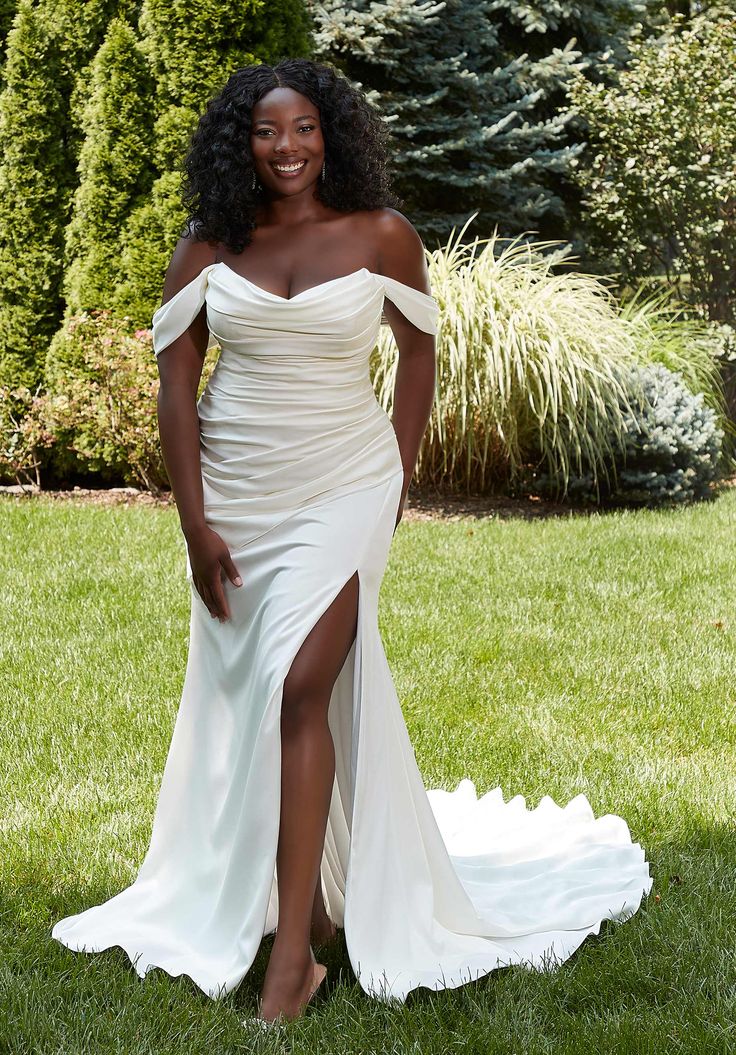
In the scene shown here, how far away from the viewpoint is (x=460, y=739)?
4.27m

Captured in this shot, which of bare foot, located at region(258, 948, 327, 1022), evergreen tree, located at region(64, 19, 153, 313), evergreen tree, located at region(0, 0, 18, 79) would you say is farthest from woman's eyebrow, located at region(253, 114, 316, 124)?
evergreen tree, located at region(0, 0, 18, 79)

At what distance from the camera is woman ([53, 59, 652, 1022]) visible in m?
2.62

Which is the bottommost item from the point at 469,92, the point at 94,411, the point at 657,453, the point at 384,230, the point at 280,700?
the point at 657,453

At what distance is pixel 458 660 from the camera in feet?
17.0

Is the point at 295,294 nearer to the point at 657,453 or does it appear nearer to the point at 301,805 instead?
the point at 301,805

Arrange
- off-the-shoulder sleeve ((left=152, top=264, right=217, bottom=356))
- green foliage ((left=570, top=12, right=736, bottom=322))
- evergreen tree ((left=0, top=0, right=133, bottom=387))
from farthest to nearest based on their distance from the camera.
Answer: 1. green foliage ((left=570, top=12, right=736, bottom=322))
2. evergreen tree ((left=0, top=0, right=133, bottom=387))
3. off-the-shoulder sleeve ((left=152, top=264, right=217, bottom=356))

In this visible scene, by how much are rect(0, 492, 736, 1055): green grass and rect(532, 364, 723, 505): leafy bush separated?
2.14ft

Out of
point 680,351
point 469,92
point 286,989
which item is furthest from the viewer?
point 469,92

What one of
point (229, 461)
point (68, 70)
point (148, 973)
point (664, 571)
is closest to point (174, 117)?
point (68, 70)

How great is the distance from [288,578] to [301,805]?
50cm

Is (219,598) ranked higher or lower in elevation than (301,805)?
higher

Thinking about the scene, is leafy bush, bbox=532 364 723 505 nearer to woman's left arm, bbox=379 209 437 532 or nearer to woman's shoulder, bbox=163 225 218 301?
woman's left arm, bbox=379 209 437 532

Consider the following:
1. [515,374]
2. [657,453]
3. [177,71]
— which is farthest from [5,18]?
[657,453]

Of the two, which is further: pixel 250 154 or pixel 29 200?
pixel 29 200
